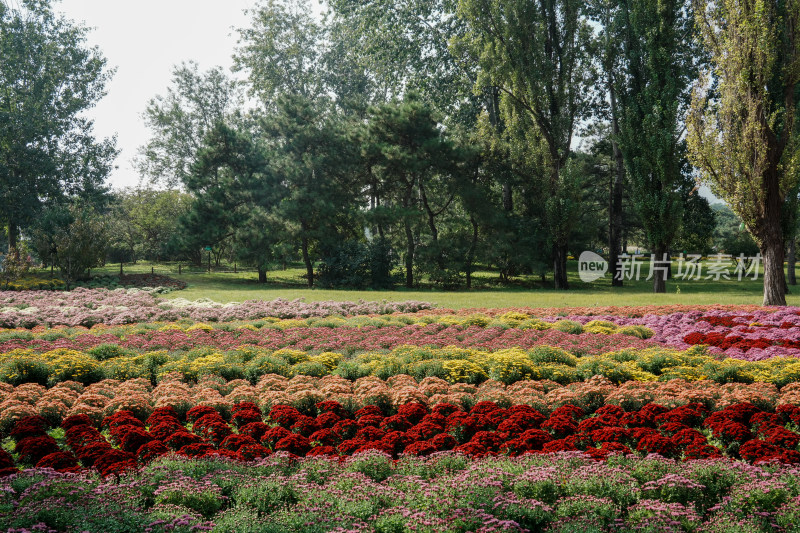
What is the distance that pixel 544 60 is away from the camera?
79.2 feet

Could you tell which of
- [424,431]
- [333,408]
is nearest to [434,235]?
[333,408]

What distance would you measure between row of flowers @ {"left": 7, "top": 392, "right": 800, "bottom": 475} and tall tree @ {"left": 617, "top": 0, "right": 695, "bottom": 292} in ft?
56.7

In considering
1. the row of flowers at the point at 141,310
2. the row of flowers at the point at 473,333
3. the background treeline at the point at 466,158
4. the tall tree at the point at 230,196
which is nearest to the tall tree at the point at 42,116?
the background treeline at the point at 466,158

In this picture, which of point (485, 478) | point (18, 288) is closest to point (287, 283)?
point (18, 288)

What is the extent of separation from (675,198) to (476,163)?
9.59 metres

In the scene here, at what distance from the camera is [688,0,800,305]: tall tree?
1523 cm

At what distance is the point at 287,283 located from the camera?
2869 cm

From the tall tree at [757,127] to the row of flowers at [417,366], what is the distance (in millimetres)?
8901

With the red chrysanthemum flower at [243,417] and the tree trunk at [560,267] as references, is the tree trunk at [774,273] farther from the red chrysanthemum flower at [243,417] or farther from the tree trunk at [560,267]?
the red chrysanthemum flower at [243,417]

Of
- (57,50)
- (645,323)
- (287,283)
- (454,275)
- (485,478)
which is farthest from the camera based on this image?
(57,50)

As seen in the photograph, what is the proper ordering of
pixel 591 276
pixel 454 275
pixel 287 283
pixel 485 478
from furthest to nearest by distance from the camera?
pixel 591 276 < pixel 287 283 < pixel 454 275 < pixel 485 478

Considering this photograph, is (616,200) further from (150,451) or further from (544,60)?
(150,451)

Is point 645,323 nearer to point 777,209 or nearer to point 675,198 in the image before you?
point 777,209

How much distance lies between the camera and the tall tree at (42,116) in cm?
3053
